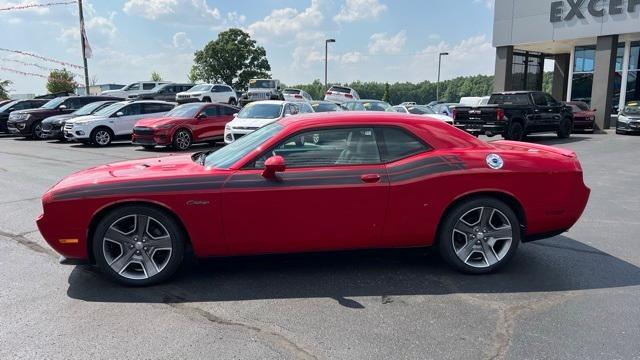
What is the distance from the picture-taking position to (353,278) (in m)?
4.52

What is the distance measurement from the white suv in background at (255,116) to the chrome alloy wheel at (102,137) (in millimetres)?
5221

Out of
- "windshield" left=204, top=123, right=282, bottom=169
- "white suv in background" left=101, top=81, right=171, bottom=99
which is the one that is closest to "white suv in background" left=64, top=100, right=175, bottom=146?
"windshield" left=204, top=123, right=282, bottom=169

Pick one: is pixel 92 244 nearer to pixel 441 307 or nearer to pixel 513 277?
pixel 441 307

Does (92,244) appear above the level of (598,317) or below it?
above

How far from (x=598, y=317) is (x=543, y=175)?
1398 millimetres

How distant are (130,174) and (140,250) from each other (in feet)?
2.25

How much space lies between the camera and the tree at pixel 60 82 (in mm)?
54844

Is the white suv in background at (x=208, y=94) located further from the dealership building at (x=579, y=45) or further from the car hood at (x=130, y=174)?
the car hood at (x=130, y=174)

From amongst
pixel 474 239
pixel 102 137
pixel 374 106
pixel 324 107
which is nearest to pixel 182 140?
pixel 102 137

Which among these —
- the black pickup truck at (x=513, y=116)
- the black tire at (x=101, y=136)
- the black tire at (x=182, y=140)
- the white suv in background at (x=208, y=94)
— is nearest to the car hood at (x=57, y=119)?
the black tire at (x=101, y=136)

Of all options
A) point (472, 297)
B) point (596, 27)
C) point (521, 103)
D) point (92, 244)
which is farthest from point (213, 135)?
point (596, 27)

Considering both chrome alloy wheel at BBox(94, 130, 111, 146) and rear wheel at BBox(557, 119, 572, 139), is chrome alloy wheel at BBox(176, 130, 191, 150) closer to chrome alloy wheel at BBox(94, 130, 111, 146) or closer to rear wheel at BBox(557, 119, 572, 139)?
chrome alloy wheel at BBox(94, 130, 111, 146)

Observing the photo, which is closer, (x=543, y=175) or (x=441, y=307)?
(x=441, y=307)

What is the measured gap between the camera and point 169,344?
334cm
